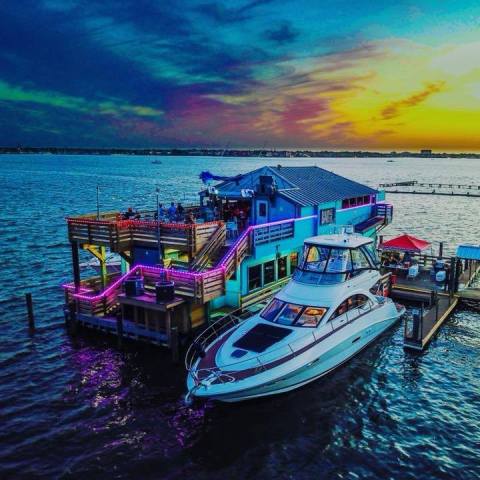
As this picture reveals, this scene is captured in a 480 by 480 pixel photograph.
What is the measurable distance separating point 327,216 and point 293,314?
38.7 ft

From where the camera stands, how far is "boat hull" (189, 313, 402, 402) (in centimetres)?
1723

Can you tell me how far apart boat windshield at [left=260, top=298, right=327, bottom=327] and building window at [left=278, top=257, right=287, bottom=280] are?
6.68 meters

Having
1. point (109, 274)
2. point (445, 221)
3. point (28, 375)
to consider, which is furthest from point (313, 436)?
point (445, 221)

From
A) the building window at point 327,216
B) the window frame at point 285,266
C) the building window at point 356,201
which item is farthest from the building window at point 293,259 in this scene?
the building window at point 356,201

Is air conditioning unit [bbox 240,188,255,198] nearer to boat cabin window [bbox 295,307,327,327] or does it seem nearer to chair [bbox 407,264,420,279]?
boat cabin window [bbox 295,307,327,327]

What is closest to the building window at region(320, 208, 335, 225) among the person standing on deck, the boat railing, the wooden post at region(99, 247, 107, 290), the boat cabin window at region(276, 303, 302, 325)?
the person standing on deck

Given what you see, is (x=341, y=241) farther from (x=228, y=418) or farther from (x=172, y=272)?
(x=228, y=418)

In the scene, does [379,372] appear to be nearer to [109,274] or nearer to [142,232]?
[142,232]

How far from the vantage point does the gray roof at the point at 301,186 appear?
30.3 meters

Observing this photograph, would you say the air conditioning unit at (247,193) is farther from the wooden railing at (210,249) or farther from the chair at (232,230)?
the wooden railing at (210,249)

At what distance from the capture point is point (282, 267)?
1128 inches

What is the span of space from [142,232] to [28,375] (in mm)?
8799

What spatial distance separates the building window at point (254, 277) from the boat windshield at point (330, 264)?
3314mm

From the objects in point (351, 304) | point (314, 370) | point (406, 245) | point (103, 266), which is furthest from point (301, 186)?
point (314, 370)
